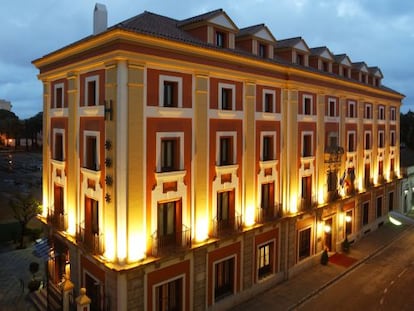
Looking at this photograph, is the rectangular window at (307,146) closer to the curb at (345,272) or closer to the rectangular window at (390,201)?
the curb at (345,272)

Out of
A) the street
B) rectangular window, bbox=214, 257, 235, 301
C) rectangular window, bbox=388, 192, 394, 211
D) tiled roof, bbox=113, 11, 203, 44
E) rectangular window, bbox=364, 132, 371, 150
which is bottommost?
the street

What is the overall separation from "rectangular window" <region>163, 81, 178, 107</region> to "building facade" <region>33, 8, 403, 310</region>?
0.05 meters

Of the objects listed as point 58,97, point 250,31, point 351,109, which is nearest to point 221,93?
point 250,31

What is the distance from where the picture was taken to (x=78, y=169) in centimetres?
1869

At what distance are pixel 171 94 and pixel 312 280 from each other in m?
16.0

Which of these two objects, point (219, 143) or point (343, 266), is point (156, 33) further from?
point (343, 266)

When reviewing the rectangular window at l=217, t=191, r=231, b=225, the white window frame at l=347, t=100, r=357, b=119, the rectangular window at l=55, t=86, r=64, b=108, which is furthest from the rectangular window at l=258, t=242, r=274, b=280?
the rectangular window at l=55, t=86, r=64, b=108

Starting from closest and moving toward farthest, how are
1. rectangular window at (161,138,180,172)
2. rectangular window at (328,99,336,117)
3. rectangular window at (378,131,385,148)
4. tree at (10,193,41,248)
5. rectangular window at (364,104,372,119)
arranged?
1. rectangular window at (161,138,180,172)
2. rectangular window at (328,99,336,117)
3. tree at (10,193,41,248)
4. rectangular window at (364,104,372,119)
5. rectangular window at (378,131,385,148)

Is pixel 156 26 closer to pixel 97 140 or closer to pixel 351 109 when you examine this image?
pixel 97 140

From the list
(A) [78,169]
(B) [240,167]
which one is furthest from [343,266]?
(A) [78,169]

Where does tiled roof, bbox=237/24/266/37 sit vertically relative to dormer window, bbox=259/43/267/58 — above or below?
above

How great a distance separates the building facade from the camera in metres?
15.8

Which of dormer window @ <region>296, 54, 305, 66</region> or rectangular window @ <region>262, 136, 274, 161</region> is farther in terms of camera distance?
dormer window @ <region>296, 54, 305, 66</region>

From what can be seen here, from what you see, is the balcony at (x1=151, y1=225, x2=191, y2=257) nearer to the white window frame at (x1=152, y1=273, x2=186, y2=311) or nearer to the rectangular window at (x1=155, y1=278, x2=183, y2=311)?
the white window frame at (x1=152, y1=273, x2=186, y2=311)
